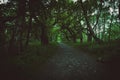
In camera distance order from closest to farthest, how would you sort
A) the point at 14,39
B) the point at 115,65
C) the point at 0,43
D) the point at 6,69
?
the point at 6,69 < the point at 115,65 < the point at 14,39 < the point at 0,43

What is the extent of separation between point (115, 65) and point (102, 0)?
41.6 feet

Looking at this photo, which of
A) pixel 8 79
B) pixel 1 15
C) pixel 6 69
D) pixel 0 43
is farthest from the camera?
pixel 1 15

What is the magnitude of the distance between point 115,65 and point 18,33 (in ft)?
Result: 22.8

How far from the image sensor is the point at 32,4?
41.6 ft

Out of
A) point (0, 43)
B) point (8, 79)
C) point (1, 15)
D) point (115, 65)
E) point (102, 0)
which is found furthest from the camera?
point (102, 0)

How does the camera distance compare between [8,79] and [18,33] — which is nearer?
[8,79]

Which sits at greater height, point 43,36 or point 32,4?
point 32,4

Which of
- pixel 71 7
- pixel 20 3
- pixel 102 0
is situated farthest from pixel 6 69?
pixel 71 7

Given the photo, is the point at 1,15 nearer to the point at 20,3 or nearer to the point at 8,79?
the point at 20,3

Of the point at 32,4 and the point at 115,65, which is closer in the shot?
the point at 115,65

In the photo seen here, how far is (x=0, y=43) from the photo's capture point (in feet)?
35.7

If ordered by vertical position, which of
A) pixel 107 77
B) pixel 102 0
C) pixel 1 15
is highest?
pixel 102 0

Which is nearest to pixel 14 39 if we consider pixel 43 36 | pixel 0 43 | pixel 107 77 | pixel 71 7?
pixel 0 43

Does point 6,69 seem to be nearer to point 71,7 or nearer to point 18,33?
point 18,33
